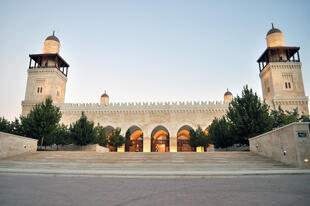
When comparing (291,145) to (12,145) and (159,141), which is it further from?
(159,141)

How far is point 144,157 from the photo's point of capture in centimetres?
1203

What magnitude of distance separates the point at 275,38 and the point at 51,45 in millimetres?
31451

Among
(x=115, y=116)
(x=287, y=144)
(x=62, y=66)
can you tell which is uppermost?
(x=62, y=66)

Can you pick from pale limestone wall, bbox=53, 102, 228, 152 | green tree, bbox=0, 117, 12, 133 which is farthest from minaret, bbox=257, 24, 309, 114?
green tree, bbox=0, 117, 12, 133

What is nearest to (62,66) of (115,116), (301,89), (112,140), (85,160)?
(115,116)

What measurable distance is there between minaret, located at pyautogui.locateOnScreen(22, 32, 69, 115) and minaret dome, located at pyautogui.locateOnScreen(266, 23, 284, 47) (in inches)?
1174

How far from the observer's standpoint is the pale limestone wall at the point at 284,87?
2717 centimetres

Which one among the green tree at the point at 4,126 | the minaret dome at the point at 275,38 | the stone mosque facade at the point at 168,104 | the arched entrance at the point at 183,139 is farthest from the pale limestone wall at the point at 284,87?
the green tree at the point at 4,126

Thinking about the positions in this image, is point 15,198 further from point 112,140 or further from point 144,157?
point 112,140

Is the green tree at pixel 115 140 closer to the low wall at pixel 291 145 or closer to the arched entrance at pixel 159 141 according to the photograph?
the arched entrance at pixel 159 141

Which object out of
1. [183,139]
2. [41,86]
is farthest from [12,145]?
[183,139]

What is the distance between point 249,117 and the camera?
15.5 meters

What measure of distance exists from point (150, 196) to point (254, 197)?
5.79ft

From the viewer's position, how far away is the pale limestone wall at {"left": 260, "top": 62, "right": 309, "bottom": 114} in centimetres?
2717
